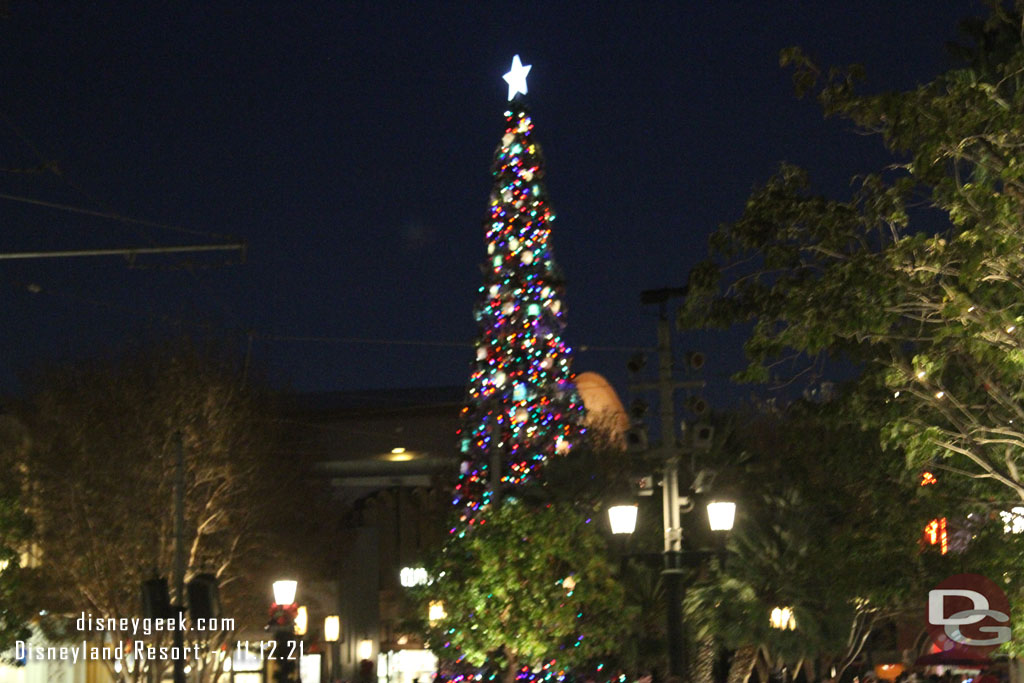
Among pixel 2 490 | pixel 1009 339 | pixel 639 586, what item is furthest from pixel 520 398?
pixel 1009 339

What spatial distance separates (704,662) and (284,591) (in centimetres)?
1228

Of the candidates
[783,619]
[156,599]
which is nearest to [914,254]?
[156,599]

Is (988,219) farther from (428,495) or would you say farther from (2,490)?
(428,495)

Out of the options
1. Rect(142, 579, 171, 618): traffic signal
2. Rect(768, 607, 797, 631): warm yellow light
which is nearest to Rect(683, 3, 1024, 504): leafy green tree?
Rect(142, 579, 171, 618): traffic signal

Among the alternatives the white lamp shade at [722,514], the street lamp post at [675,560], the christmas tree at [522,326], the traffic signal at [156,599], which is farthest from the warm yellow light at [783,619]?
the traffic signal at [156,599]

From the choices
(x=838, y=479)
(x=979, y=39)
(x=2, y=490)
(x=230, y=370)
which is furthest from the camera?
(x=230, y=370)

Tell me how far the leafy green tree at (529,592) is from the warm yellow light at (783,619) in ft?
14.1

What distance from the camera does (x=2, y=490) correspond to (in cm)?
3238

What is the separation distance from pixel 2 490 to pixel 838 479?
59.7 feet

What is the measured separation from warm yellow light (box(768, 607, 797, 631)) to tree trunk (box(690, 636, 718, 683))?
164cm

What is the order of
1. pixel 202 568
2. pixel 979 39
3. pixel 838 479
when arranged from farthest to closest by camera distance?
1. pixel 202 568
2. pixel 838 479
3. pixel 979 39

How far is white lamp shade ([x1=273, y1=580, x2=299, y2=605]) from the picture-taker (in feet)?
78.7

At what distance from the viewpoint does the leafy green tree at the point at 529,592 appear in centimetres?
2653

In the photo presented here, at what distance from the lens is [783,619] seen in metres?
31.1
